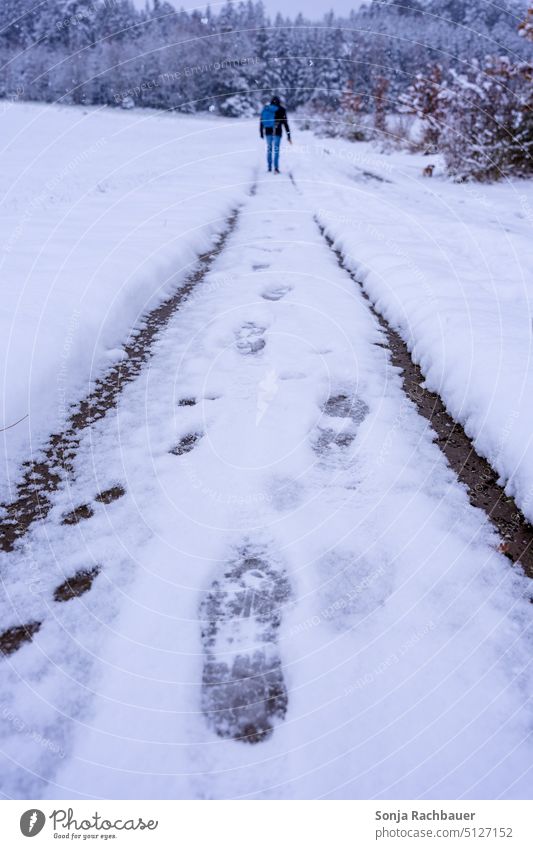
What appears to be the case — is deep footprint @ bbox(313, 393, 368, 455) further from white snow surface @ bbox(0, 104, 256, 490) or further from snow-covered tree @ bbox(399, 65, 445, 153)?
snow-covered tree @ bbox(399, 65, 445, 153)

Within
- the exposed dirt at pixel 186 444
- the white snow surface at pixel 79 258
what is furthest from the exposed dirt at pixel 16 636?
the exposed dirt at pixel 186 444

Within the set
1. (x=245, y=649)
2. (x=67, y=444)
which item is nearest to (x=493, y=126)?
(x=67, y=444)

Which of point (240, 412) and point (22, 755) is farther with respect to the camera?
point (240, 412)

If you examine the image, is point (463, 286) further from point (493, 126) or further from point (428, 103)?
point (428, 103)

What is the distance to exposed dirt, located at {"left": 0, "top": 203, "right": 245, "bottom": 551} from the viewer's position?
2109mm

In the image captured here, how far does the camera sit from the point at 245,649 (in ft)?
5.21

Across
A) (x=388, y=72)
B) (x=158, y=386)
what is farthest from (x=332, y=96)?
(x=158, y=386)

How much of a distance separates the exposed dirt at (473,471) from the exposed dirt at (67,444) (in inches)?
69.5

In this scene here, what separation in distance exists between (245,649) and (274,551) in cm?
42

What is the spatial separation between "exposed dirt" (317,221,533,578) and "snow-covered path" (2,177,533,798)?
8 centimetres

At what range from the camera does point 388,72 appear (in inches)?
1769
